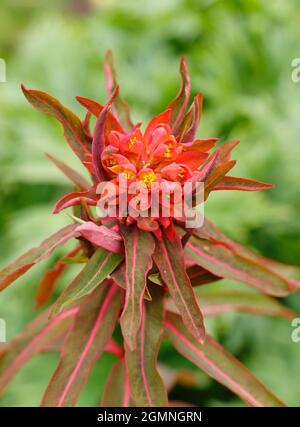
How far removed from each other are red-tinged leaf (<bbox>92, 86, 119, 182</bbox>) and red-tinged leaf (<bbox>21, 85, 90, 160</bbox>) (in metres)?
0.06

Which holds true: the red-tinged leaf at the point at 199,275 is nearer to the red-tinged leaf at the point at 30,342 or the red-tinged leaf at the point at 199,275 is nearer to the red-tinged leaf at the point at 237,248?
the red-tinged leaf at the point at 237,248

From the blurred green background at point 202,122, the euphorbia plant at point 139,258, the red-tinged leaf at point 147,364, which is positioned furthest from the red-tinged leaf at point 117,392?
the blurred green background at point 202,122

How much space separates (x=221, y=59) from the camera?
2.12 meters

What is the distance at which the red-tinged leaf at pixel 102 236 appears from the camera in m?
0.68

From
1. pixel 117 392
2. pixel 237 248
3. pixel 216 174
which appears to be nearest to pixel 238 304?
pixel 237 248

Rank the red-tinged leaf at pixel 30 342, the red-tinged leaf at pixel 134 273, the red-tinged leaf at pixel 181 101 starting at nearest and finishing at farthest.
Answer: the red-tinged leaf at pixel 134 273, the red-tinged leaf at pixel 181 101, the red-tinged leaf at pixel 30 342

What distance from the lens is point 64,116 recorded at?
766 mm

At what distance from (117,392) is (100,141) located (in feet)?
1.29

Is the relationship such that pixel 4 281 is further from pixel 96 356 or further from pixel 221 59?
pixel 221 59

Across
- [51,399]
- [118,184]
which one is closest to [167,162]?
[118,184]

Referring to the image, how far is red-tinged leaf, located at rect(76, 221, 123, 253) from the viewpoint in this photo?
27.0 inches

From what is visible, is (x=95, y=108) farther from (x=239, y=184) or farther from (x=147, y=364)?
(x=147, y=364)

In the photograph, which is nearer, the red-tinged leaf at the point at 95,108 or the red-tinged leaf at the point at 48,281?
the red-tinged leaf at the point at 95,108

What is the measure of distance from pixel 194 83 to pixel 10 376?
4.57ft
